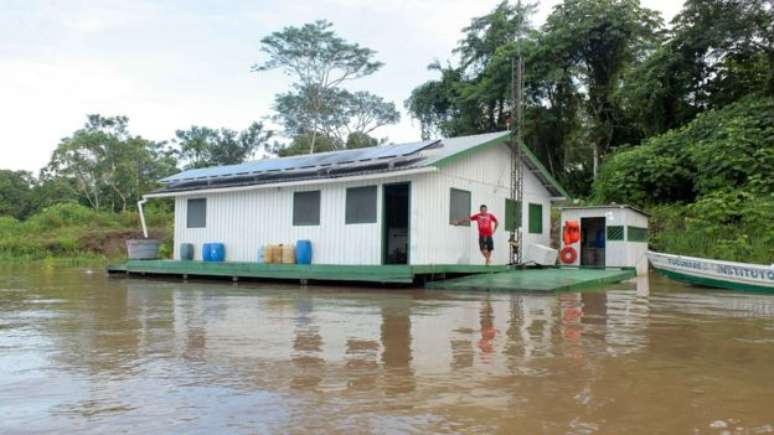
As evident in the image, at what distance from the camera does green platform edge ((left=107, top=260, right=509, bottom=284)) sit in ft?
38.9

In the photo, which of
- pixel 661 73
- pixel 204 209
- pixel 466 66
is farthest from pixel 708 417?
pixel 466 66

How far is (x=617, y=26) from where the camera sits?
25688mm

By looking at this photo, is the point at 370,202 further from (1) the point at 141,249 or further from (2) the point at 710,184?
(2) the point at 710,184

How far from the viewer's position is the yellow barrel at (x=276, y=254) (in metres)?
14.3

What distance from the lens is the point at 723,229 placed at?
54.3ft

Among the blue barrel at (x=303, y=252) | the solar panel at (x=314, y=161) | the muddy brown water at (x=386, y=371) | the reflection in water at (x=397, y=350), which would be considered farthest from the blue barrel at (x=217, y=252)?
the reflection in water at (x=397, y=350)

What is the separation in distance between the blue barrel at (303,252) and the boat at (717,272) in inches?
299

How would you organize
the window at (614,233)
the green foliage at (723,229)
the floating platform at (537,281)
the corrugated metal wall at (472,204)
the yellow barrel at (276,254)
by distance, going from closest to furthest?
1. the floating platform at (537,281)
2. the corrugated metal wall at (472,204)
3. the yellow barrel at (276,254)
4. the window at (614,233)
5. the green foliage at (723,229)

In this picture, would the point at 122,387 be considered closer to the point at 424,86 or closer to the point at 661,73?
the point at 661,73

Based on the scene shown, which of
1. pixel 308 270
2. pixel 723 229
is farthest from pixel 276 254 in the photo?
pixel 723 229

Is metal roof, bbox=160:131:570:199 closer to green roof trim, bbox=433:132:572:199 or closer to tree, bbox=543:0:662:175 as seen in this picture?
green roof trim, bbox=433:132:572:199

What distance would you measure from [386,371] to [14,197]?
156ft

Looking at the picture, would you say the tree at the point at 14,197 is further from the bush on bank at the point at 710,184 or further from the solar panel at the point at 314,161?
the bush on bank at the point at 710,184

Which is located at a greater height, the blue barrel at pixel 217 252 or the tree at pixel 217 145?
the tree at pixel 217 145
